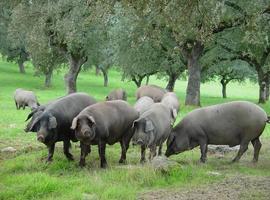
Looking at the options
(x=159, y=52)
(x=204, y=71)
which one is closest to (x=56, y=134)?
(x=159, y=52)

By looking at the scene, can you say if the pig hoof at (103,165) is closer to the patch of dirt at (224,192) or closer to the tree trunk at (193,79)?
the patch of dirt at (224,192)

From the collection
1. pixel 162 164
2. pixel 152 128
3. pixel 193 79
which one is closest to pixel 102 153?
pixel 152 128

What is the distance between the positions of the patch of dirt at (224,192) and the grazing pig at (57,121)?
3.37m

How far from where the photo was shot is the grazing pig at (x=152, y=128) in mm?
11156

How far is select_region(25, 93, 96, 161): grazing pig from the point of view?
1099 cm

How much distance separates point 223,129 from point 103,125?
126 inches

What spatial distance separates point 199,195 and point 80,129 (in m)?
3.29

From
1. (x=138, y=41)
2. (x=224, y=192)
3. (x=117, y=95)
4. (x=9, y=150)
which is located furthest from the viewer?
(x=117, y=95)

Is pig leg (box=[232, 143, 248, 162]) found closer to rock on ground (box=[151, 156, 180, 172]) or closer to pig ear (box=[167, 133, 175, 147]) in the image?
pig ear (box=[167, 133, 175, 147])

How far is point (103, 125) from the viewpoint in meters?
11.0

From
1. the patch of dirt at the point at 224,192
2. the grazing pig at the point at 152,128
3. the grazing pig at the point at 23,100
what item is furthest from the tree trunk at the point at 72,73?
the patch of dirt at the point at 224,192

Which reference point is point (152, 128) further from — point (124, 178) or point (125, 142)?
point (124, 178)

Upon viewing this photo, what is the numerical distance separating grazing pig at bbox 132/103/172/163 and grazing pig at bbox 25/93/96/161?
1.69 metres

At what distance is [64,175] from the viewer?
33.8 ft
